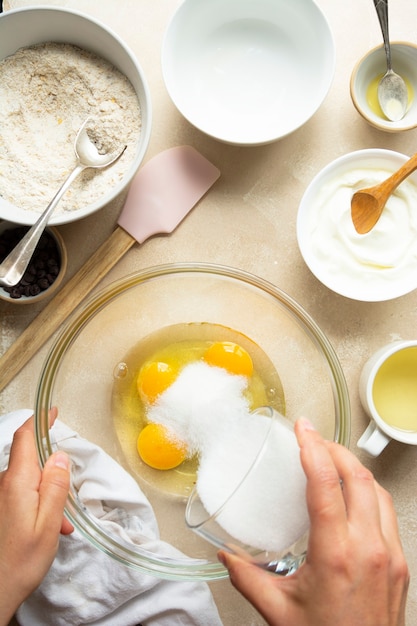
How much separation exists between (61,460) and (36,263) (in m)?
0.46

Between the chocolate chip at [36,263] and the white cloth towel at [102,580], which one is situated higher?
the chocolate chip at [36,263]

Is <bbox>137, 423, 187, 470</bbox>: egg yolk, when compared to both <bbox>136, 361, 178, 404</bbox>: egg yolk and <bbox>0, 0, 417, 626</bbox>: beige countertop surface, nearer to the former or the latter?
<bbox>136, 361, 178, 404</bbox>: egg yolk

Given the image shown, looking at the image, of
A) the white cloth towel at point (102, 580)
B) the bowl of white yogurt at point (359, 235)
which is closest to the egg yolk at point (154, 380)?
the white cloth towel at point (102, 580)

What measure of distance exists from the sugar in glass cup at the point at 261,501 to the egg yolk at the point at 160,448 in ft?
0.69

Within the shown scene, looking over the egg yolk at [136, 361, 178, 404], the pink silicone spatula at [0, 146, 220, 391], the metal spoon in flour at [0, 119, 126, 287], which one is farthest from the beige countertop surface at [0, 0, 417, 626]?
the egg yolk at [136, 361, 178, 404]

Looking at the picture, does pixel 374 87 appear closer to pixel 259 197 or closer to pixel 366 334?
pixel 259 197

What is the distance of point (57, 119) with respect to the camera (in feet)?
4.43

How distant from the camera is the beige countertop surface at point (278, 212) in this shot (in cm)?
143

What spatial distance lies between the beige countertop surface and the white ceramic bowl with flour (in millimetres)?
131

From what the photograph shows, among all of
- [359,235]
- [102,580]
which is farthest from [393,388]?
[102,580]

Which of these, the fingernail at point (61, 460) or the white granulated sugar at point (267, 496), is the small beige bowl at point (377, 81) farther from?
the fingernail at point (61, 460)

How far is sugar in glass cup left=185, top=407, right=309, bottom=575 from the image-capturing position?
0.95m

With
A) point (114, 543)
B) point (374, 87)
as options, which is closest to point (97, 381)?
point (114, 543)

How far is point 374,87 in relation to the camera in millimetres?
1435
